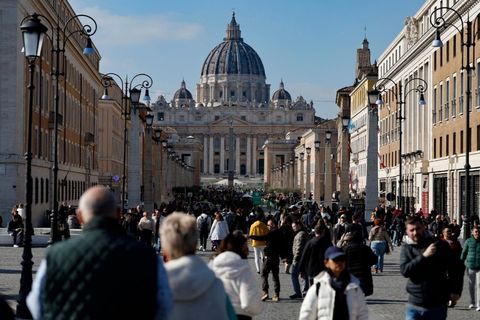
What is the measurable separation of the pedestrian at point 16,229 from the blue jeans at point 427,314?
23.2m

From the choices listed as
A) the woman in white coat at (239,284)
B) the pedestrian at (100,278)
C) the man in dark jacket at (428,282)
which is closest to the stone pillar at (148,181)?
the man in dark jacket at (428,282)

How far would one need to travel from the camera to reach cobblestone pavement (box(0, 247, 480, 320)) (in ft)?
49.6

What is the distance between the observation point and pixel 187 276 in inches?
232

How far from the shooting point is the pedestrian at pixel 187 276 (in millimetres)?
5895

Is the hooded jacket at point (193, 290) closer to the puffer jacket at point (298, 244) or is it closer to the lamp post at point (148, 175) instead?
the puffer jacket at point (298, 244)

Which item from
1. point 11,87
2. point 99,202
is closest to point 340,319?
point 99,202

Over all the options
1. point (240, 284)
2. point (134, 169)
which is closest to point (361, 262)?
point (240, 284)

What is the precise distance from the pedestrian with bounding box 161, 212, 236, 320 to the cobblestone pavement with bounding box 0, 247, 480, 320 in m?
8.57

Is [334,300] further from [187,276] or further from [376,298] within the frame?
[376,298]

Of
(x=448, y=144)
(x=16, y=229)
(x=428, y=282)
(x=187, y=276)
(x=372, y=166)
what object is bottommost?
(x=16, y=229)

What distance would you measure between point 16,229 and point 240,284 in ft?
77.7

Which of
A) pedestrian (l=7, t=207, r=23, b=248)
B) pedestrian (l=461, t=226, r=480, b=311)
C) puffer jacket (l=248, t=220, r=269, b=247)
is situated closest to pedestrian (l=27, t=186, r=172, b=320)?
pedestrian (l=461, t=226, r=480, b=311)

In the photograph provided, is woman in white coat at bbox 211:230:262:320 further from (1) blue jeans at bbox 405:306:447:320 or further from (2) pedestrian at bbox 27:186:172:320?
(2) pedestrian at bbox 27:186:172:320

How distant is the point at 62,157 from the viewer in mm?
52125
